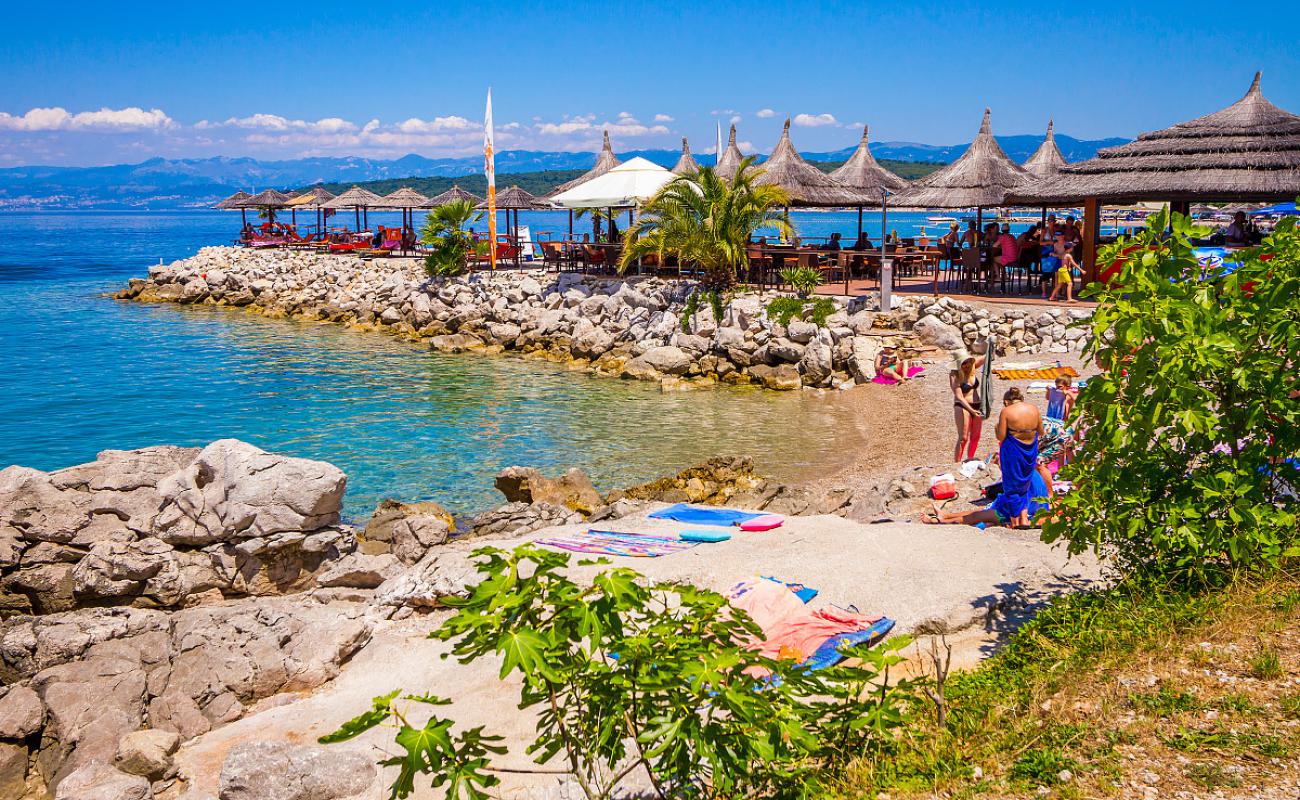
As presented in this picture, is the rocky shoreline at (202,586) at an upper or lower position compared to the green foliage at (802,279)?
lower

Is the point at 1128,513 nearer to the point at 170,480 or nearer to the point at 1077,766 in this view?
the point at 1077,766

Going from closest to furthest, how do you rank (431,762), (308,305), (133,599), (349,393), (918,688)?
(431,762) < (918,688) < (133,599) < (349,393) < (308,305)

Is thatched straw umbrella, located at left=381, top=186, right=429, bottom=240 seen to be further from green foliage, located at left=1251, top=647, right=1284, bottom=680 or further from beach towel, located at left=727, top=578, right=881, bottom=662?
green foliage, located at left=1251, top=647, right=1284, bottom=680

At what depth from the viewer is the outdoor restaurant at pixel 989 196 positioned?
17.8 metres

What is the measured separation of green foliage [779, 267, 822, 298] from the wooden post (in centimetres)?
567

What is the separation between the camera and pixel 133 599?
886 cm

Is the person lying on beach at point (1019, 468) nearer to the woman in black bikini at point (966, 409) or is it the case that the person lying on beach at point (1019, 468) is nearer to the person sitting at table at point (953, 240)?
the woman in black bikini at point (966, 409)

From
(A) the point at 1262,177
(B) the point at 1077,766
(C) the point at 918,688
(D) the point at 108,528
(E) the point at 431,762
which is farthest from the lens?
(A) the point at 1262,177

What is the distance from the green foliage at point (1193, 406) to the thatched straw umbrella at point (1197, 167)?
14085mm

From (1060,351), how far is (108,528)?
1644 centimetres

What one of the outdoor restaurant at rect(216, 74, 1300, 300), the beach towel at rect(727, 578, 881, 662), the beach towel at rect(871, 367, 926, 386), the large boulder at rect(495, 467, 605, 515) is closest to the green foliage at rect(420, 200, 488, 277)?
the outdoor restaurant at rect(216, 74, 1300, 300)

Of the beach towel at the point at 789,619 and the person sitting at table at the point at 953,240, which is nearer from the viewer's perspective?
the beach towel at the point at 789,619

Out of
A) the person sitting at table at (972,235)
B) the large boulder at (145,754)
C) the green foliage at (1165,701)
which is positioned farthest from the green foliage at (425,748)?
the person sitting at table at (972,235)

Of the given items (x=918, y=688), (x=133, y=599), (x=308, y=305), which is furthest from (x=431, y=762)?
(x=308, y=305)
